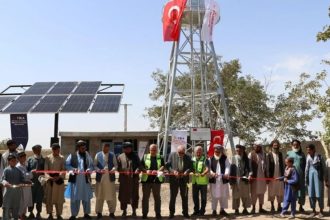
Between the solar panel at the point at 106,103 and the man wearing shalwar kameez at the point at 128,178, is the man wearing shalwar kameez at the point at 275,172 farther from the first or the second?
the solar panel at the point at 106,103

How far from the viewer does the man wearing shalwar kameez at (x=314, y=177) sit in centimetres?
1079

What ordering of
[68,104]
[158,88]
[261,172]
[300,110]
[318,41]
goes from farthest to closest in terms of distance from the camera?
[158,88], [300,110], [68,104], [318,41], [261,172]

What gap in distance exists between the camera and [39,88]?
19.8 metres

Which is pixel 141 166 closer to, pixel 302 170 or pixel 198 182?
pixel 198 182

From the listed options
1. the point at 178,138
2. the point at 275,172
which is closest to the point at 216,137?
the point at 178,138

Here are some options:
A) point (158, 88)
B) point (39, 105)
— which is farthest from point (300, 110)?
point (39, 105)

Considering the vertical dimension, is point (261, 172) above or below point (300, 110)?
below

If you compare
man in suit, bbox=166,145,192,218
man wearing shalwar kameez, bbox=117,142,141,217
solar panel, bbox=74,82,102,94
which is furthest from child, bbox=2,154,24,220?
solar panel, bbox=74,82,102,94

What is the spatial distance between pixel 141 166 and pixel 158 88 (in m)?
20.1

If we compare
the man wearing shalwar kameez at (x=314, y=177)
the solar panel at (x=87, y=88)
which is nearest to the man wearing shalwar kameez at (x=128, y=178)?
the man wearing shalwar kameez at (x=314, y=177)

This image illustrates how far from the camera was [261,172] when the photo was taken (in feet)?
37.9

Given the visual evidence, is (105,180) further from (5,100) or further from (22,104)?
(5,100)

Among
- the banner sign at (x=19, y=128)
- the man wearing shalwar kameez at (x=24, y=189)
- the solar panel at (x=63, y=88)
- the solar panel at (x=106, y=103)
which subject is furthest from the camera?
the solar panel at (x=63, y=88)

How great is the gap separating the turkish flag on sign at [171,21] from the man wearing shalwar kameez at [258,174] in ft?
27.0
